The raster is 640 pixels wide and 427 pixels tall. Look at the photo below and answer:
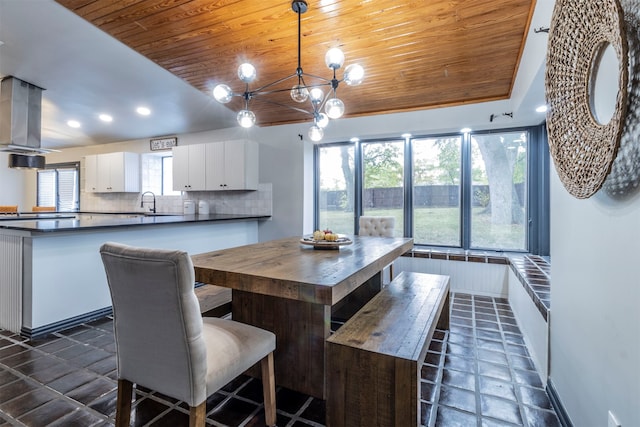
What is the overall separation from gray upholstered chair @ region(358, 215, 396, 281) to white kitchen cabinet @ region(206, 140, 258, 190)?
1874mm

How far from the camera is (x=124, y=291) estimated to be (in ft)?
3.94

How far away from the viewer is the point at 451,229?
3.98 meters

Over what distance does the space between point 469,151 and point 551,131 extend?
2.53 m

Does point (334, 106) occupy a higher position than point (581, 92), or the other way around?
point (334, 106)

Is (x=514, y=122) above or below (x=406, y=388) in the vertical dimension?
above

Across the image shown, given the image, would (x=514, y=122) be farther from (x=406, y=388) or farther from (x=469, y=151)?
(x=406, y=388)

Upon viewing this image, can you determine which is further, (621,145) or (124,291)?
(124,291)

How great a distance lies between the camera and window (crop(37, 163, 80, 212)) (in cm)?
639

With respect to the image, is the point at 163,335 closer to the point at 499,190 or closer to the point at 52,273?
the point at 52,273

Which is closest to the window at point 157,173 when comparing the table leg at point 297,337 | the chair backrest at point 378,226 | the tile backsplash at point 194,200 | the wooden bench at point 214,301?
the tile backsplash at point 194,200

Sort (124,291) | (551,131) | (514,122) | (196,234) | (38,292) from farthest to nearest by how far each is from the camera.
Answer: (196,234)
(514,122)
(38,292)
(551,131)
(124,291)

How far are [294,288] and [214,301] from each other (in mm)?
1078

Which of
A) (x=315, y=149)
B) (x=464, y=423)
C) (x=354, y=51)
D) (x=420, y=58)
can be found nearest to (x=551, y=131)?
(x=464, y=423)

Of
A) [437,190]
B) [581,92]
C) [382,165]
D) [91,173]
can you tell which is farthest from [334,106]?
[91,173]
